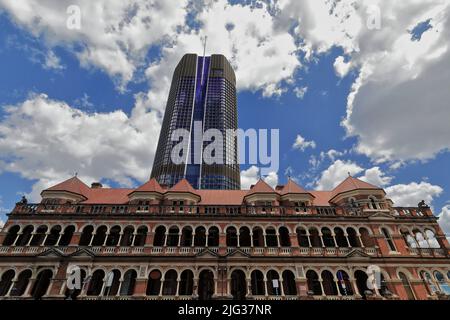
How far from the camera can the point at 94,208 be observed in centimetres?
2716

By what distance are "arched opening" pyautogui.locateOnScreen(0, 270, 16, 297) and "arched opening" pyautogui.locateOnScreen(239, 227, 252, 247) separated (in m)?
24.4

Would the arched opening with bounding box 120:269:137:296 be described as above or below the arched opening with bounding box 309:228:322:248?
below

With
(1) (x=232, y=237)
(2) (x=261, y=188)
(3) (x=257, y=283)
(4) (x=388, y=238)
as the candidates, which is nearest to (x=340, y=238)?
(4) (x=388, y=238)

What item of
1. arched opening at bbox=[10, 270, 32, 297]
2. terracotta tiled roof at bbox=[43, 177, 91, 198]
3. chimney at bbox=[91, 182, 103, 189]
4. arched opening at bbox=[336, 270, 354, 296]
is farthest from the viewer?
chimney at bbox=[91, 182, 103, 189]

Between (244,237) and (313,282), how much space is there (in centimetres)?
874

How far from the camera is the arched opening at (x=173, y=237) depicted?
26484 mm

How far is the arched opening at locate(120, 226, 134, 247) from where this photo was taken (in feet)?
86.2

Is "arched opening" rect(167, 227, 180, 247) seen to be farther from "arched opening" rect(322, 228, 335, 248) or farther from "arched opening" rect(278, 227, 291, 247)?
"arched opening" rect(322, 228, 335, 248)

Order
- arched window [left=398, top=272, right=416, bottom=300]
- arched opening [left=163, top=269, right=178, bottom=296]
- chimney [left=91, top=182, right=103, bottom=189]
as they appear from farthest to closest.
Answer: chimney [left=91, top=182, right=103, bottom=189]
arched opening [left=163, top=269, right=178, bottom=296]
arched window [left=398, top=272, right=416, bottom=300]

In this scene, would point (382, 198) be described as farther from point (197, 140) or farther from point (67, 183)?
point (197, 140)

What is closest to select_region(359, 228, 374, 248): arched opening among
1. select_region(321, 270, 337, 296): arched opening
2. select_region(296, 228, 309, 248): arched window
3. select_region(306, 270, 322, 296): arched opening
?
select_region(321, 270, 337, 296): arched opening
